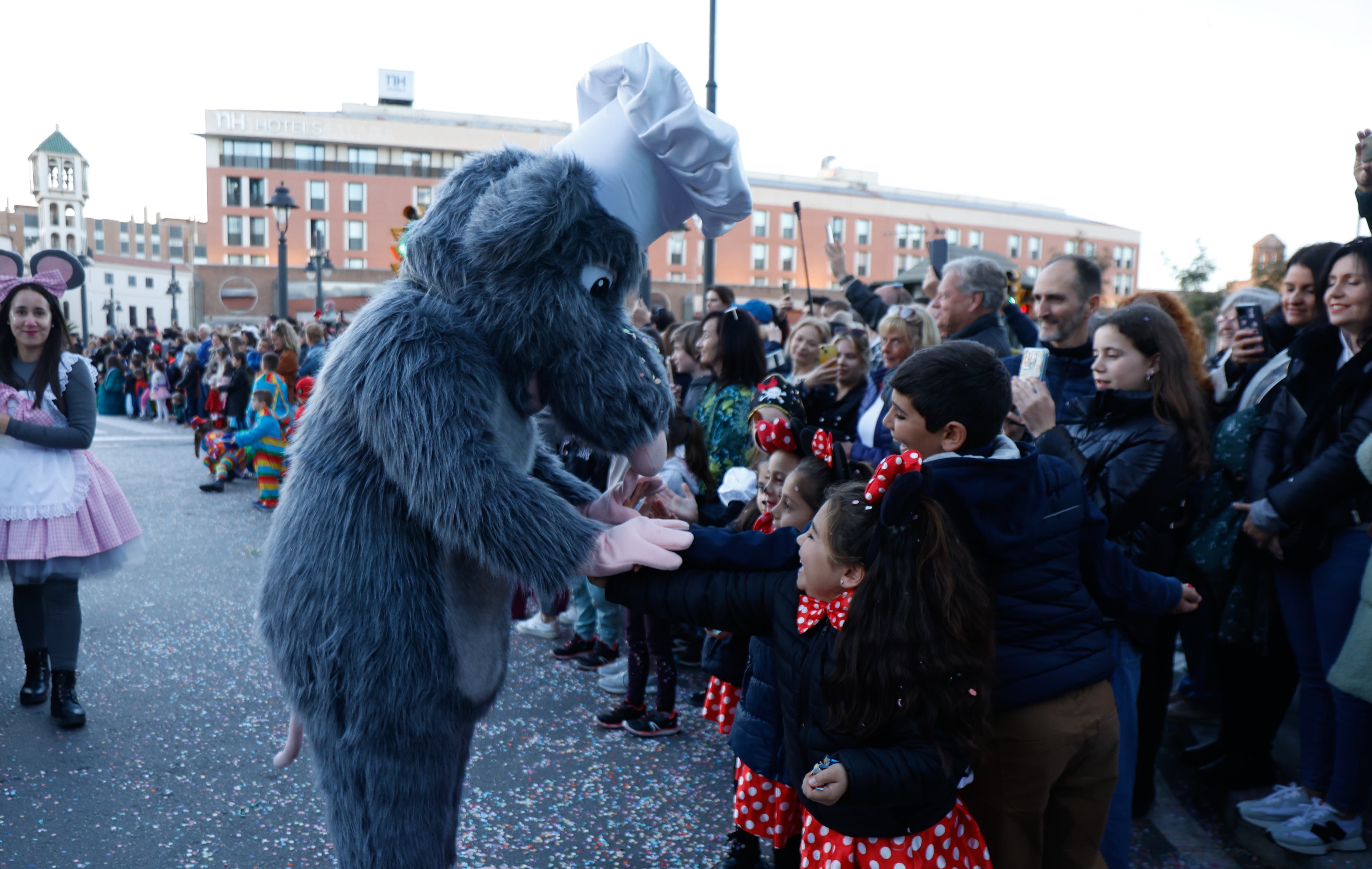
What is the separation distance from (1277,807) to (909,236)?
57.4 m

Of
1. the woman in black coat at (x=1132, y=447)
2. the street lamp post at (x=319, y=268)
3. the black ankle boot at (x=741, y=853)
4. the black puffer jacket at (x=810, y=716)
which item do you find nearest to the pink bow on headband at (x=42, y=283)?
the black puffer jacket at (x=810, y=716)

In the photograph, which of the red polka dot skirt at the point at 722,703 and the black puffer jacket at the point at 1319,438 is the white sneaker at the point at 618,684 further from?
the black puffer jacket at the point at 1319,438

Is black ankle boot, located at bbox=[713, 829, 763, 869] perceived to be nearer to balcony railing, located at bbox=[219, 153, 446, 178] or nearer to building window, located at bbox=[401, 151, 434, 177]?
balcony railing, located at bbox=[219, 153, 446, 178]

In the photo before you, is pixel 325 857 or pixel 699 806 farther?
pixel 699 806

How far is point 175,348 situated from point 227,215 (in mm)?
32696

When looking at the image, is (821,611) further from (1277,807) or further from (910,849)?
(1277,807)

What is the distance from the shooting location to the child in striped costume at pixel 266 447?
8680 millimetres

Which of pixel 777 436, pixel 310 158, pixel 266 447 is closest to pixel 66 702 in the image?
pixel 777 436

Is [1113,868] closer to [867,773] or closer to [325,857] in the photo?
[867,773]

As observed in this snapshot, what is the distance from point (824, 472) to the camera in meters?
2.88

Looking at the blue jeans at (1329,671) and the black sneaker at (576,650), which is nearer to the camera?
the blue jeans at (1329,671)

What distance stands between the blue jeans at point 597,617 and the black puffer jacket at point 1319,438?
2847 mm

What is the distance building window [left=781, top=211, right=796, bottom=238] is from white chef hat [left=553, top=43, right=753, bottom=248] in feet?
179

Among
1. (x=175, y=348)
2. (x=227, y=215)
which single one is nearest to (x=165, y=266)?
(x=227, y=215)
